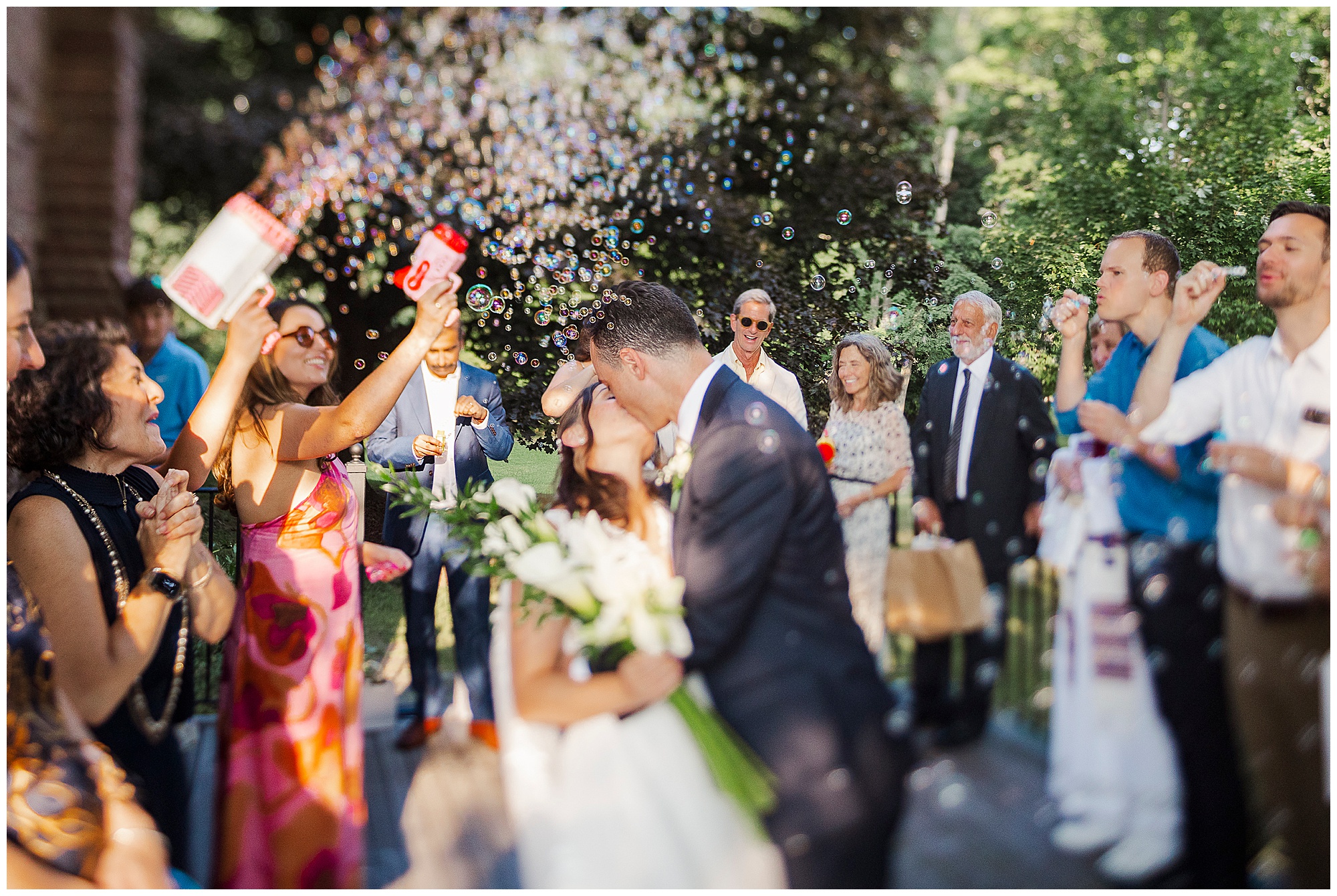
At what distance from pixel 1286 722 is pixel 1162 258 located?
1.24 metres

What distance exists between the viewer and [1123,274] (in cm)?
232

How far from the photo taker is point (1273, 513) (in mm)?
2062

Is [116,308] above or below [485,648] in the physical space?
above

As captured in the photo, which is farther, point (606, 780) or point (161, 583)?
point (161, 583)

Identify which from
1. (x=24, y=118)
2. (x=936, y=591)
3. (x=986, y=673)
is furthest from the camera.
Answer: (x=24, y=118)

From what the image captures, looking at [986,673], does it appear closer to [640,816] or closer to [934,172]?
[640,816]

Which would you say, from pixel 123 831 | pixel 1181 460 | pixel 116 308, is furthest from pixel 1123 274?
pixel 116 308

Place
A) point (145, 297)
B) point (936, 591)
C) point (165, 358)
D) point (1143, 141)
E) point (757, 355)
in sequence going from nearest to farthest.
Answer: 1. point (936, 591)
2. point (1143, 141)
3. point (757, 355)
4. point (165, 358)
5. point (145, 297)

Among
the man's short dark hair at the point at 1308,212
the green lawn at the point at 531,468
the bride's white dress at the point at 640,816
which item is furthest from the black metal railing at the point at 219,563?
the man's short dark hair at the point at 1308,212

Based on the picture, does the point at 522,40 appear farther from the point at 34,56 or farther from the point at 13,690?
the point at 34,56

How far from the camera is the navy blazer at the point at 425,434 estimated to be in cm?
265

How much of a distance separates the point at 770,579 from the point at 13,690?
1.79m

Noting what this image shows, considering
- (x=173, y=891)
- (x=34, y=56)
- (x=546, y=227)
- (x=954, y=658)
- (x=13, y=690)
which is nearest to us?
(x=13, y=690)

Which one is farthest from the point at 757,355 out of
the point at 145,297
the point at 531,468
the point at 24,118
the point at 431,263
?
the point at 24,118
